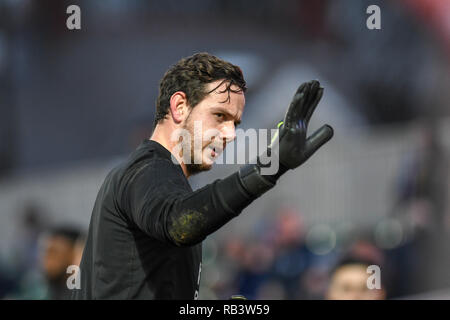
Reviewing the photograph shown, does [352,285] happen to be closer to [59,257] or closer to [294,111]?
[59,257]

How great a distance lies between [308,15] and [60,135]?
5866mm

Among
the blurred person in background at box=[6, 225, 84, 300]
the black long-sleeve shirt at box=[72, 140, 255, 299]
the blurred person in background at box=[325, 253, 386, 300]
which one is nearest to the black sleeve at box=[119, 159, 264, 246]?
the black long-sleeve shirt at box=[72, 140, 255, 299]

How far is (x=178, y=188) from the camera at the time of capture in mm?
2643

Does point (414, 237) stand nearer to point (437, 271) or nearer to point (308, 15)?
point (437, 271)

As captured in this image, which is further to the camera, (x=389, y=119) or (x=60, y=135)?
(x=60, y=135)

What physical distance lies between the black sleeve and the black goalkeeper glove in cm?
4

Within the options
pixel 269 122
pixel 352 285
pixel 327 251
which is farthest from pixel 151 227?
pixel 269 122

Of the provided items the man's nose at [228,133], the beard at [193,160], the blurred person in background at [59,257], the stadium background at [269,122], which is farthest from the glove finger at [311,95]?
the blurred person in background at [59,257]

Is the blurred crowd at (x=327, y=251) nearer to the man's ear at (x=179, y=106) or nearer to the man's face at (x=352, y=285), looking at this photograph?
the man's face at (x=352, y=285)

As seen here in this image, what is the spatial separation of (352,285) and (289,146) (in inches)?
99.7

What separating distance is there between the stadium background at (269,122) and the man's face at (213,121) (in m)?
2.32

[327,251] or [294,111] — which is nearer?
[294,111]

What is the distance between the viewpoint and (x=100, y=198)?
3.01 m
